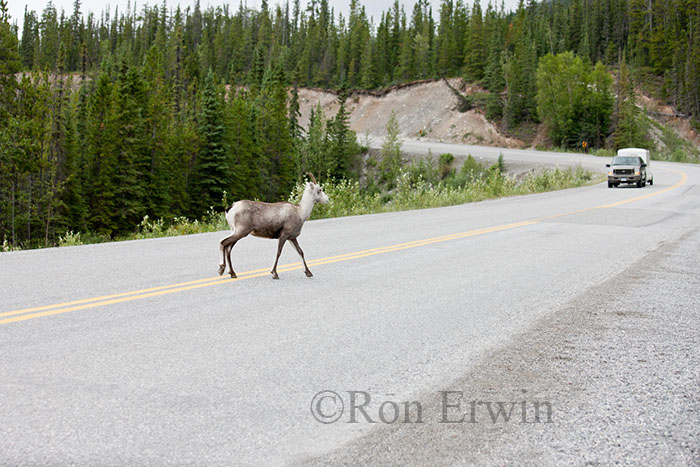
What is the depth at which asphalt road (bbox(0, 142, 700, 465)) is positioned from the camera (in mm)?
3104

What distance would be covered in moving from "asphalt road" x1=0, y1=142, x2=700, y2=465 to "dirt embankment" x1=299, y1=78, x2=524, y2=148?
64.6m

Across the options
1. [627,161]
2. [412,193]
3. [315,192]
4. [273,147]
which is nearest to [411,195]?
[412,193]

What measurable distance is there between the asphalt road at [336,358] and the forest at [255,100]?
565 inches

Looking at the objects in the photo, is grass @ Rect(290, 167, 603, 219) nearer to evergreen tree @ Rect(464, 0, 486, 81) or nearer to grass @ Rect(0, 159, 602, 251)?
grass @ Rect(0, 159, 602, 251)

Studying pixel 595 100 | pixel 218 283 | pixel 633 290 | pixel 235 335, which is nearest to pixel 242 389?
pixel 235 335

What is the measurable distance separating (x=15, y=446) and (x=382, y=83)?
4044 inches

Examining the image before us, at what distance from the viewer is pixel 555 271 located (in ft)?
28.2

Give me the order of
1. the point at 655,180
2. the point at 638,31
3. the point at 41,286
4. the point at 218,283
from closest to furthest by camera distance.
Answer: the point at 41,286 → the point at 218,283 → the point at 655,180 → the point at 638,31

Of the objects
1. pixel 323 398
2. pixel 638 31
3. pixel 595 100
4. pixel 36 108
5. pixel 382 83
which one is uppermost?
pixel 638 31

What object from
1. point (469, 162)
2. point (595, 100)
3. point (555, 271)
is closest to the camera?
point (555, 271)

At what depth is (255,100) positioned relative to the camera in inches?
2694

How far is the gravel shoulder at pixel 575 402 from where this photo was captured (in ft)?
10.0

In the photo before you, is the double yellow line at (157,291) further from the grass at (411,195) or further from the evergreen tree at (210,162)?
the evergreen tree at (210,162)

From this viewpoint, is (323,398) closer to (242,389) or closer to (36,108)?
(242,389)
